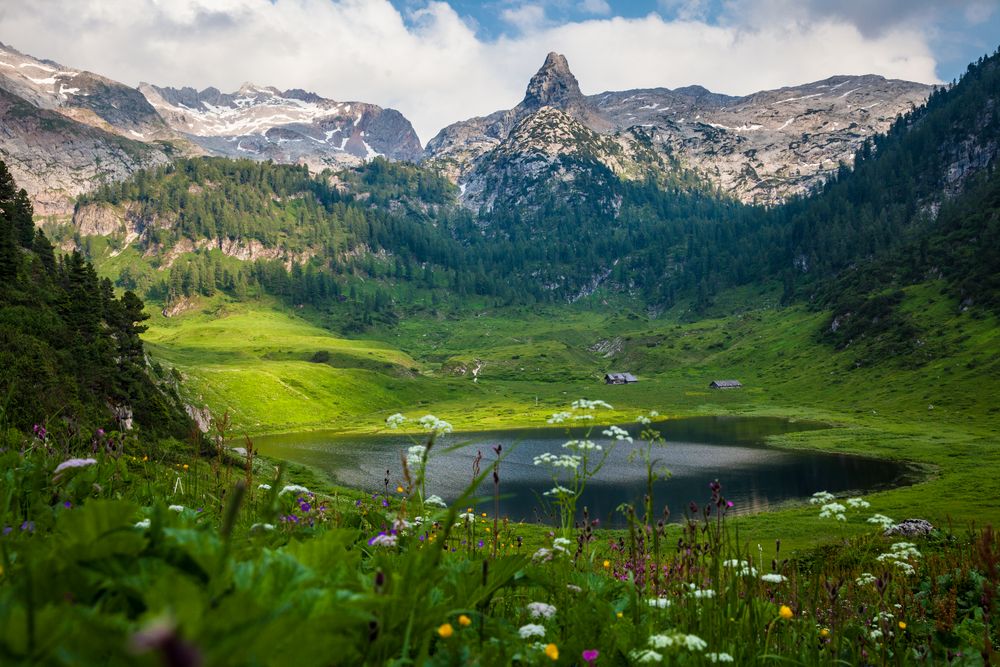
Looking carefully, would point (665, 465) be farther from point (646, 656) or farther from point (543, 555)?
point (646, 656)

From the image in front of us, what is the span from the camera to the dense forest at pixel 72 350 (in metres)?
28.6

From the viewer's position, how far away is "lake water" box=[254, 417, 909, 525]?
218 feet

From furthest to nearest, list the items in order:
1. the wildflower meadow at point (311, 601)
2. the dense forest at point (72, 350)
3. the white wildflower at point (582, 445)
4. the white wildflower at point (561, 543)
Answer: the dense forest at point (72, 350)
the white wildflower at point (582, 445)
the white wildflower at point (561, 543)
the wildflower meadow at point (311, 601)

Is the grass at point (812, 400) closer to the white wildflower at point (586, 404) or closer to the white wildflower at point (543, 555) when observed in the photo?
the white wildflower at point (586, 404)

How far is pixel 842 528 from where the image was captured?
156 feet

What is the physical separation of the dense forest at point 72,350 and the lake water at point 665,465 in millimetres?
24196

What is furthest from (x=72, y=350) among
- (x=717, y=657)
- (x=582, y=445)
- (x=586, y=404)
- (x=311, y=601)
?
(x=717, y=657)

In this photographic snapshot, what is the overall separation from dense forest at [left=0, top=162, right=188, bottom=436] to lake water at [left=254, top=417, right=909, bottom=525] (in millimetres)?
24196

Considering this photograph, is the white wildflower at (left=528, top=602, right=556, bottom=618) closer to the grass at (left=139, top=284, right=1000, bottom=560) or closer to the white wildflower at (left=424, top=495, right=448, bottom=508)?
the white wildflower at (left=424, top=495, right=448, bottom=508)

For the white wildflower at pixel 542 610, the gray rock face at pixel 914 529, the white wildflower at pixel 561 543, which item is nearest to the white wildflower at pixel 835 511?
the white wildflower at pixel 561 543

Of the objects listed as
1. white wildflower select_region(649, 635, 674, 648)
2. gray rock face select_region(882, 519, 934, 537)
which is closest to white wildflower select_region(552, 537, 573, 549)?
white wildflower select_region(649, 635, 674, 648)

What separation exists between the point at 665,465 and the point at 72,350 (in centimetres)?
7021

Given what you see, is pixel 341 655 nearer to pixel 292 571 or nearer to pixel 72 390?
pixel 292 571

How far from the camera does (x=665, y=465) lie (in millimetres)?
82188
